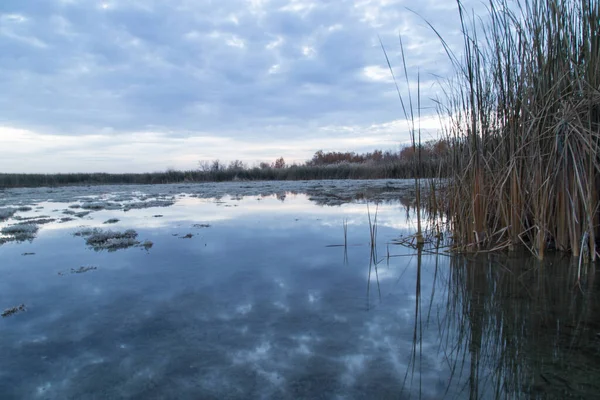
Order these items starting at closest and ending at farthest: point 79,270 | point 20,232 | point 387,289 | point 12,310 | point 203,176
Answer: point 12,310 → point 387,289 → point 79,270 → point 20,232 → point 203,176

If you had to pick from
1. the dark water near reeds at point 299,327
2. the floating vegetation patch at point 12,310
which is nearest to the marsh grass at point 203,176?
the dark water near reeds at point 299,327

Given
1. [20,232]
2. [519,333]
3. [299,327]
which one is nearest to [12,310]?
[299,327]

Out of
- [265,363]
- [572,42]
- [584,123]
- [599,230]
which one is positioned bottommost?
[265,363]

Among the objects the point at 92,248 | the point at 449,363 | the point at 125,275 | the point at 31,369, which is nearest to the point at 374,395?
the point at 449,363

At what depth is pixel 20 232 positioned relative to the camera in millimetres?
4957

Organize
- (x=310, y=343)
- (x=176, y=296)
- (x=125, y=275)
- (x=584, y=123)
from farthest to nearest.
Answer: (x=125, y=275)
(x=584, y=123)
(x=176, y=296)
(x=310, y=343)

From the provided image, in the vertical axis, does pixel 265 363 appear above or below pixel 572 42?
below

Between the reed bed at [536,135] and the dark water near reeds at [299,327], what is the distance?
37 centimetres

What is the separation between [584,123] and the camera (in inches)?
107

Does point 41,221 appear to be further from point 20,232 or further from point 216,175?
point 216,175

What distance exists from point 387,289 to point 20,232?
5.10m

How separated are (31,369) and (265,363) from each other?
102cm

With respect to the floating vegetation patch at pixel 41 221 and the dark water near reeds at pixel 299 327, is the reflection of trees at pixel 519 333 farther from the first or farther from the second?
the floating vegetation patch at pixel 41 221

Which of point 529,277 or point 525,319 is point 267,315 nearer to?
point 525,319
